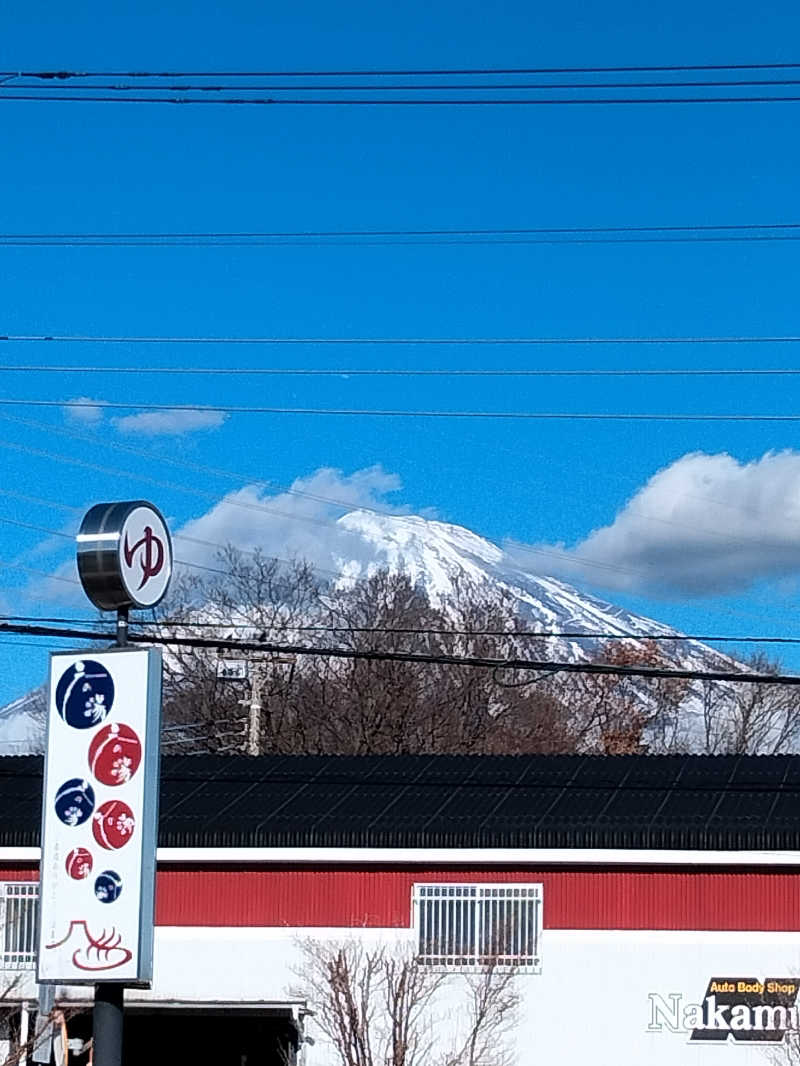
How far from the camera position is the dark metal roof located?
24.1m

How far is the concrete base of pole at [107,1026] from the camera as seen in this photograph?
424 inches

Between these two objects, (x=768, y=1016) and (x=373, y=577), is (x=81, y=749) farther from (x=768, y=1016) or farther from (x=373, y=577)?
(x=373, y=577)

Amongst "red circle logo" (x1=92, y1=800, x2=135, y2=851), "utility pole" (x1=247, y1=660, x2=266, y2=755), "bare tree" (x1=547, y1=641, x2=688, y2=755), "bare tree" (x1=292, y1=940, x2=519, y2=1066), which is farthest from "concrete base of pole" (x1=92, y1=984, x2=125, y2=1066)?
"bare tree" (x1=547, y1=641, x2=688, y2=755)

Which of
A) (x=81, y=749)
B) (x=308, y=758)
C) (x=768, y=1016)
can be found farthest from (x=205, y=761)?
(x=81, y=749)

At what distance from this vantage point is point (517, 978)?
24.0m

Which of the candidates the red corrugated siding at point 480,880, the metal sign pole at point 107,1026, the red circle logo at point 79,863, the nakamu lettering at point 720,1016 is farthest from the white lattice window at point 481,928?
the red circle logo at point 79,863

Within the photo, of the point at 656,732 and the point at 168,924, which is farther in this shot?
the point at 656,732

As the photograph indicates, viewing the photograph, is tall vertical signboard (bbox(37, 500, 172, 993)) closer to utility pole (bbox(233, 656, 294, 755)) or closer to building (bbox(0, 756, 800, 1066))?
building (bbox(0, 756, 800, 1066))

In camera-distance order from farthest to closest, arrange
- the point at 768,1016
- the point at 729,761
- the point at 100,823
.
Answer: the point at 729,761 → the point at 768,1016 → the point at 100,823

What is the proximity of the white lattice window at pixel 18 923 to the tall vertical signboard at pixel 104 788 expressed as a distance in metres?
14.5

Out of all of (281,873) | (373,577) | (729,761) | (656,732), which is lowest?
(281,873)

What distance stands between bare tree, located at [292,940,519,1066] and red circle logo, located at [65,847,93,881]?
1309cm

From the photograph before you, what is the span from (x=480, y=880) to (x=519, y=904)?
2.01 feet

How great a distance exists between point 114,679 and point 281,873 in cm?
1421
